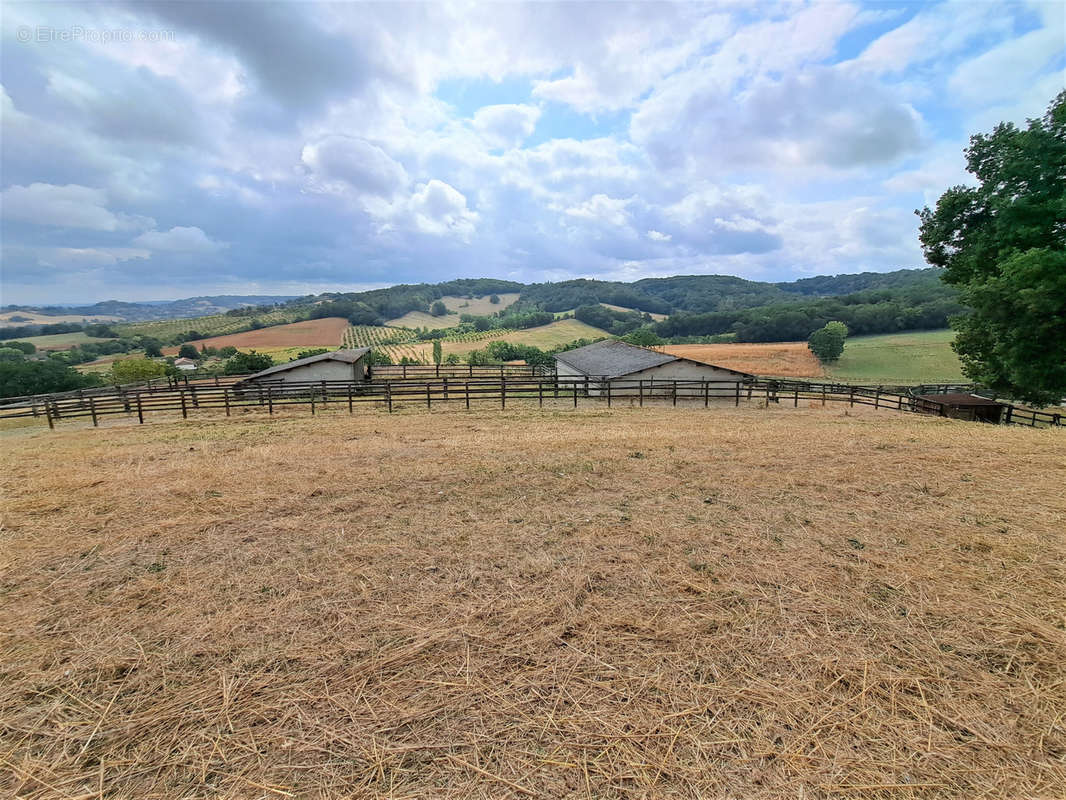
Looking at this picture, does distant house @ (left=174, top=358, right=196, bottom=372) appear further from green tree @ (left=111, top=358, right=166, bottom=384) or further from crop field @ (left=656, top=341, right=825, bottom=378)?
crop field @ (left=656, top=341, right=825, bottom=378)

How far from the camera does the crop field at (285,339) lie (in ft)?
239

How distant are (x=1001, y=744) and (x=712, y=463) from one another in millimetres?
6239

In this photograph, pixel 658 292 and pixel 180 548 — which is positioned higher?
pixel 658 292

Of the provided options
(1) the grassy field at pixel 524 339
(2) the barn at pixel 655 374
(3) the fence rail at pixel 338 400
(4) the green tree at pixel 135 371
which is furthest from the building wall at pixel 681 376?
(4) the green tree at pixel 135 371

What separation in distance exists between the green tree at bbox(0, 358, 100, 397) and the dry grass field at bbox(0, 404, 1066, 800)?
52.8 meters

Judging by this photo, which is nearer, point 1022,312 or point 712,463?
point 712,463

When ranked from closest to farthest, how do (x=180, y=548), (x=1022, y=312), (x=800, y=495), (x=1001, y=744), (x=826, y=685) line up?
(x=1001, y=744), (x=826, y=685), (x=180, y=548), (x=800, y=495), (x=1022, y=312)

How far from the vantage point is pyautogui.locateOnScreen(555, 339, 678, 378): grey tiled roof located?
87.0 ft

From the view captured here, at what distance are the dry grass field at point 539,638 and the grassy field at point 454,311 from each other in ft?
371

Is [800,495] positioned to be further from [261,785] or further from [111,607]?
[111,607]

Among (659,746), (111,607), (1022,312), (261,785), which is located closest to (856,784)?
(659,746)

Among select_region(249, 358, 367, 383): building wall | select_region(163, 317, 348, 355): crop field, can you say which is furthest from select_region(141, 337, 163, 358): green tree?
select_region(249, 358, 367, 383): building wall

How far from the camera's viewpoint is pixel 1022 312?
14.6m

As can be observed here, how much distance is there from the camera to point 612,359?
1222 inches
